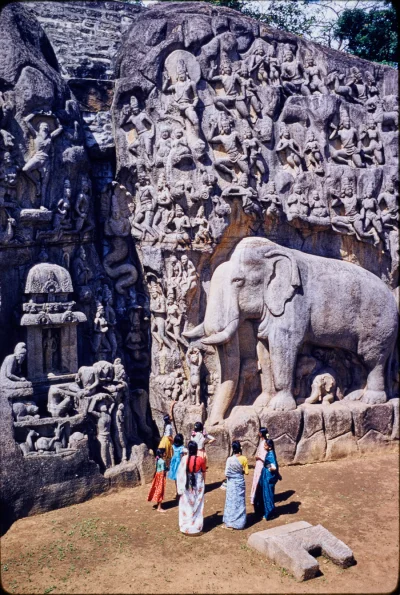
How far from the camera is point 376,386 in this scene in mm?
11789

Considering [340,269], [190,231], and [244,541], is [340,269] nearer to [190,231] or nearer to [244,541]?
→ [190,231]

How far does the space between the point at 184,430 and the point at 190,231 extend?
354cm

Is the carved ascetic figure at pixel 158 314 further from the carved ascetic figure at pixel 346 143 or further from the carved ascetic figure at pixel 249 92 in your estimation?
the carved ascetic figure at pixel 346 143

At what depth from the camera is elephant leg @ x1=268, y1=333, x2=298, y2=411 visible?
11047 mm

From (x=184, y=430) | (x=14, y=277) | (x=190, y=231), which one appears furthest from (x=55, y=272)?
(x=184, y=430)

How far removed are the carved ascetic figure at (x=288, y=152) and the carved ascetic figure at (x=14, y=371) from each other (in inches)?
232

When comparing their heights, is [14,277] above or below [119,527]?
above

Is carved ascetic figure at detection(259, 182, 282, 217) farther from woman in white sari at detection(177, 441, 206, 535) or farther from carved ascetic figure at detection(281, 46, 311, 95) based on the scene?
woman in white sari at detection(177, 441, 206, 535)

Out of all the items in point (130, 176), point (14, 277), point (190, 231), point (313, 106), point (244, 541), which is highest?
point (313, 106)

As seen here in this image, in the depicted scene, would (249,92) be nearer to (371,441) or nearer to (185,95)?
(185,95)

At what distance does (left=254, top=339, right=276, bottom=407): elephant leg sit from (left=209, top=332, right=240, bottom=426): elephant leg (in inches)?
19.1

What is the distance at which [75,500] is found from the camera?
9.59m

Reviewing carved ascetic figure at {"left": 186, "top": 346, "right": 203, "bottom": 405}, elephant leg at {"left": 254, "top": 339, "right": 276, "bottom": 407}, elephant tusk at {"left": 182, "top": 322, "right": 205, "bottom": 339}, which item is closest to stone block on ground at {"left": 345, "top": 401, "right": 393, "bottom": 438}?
elephant leg at {"left": 254, "top": 339, "right": 276, "bottom": 407}

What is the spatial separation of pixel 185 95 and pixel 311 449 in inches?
267
